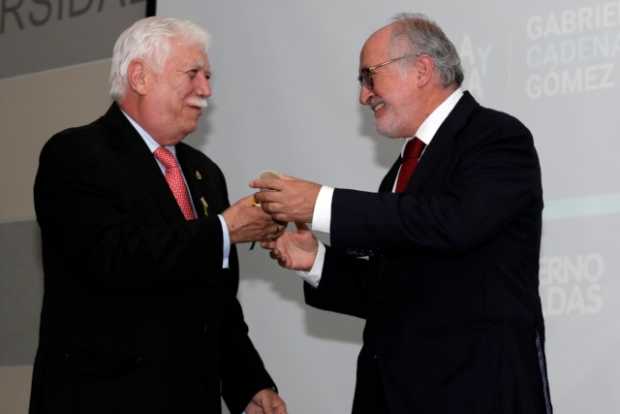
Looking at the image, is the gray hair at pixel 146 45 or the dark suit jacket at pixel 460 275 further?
the gray hair at pixel 146 45

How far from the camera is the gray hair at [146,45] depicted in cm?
348

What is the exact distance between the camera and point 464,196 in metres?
2.77

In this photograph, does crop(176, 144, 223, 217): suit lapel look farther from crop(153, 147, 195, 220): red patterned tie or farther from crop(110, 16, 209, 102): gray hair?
crop(110, 16, 209, 102): gray hair

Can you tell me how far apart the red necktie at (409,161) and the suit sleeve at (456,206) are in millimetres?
236

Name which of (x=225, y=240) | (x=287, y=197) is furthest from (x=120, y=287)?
(x=287, y=197)

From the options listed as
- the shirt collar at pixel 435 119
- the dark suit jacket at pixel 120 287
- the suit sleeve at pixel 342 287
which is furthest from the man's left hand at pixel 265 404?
the shirt collar at pixel 435 119

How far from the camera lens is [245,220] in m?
3.16

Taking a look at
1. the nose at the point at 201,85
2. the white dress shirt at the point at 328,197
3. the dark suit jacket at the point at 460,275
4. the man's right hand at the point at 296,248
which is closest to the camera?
the dark suit jacket at the point at 460,275

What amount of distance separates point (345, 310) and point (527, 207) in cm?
71

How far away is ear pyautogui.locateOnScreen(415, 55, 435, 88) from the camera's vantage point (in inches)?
125

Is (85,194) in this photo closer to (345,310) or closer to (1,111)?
(345,310)

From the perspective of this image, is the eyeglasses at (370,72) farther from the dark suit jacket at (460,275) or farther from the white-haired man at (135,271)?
the white-haired man at (135,271)

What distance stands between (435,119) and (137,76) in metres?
1.00

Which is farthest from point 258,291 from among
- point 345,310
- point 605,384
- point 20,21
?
point 20,21
